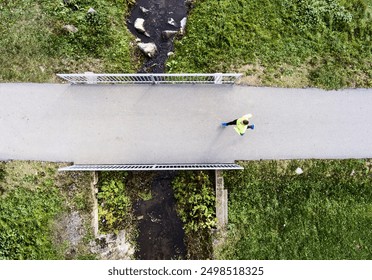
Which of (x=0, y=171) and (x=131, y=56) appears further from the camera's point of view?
(x=131, y=56)

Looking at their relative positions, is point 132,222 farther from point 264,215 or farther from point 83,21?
point 83,21

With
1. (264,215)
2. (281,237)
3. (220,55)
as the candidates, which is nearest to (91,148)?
(220,55)

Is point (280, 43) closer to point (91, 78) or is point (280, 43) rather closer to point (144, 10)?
point (144, 10)

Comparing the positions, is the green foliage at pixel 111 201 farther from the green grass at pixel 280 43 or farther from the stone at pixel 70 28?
the stone at pixel 70 28

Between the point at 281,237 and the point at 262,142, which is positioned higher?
the point at 262,142

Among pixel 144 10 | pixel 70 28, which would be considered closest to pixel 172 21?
pixel 144 10
